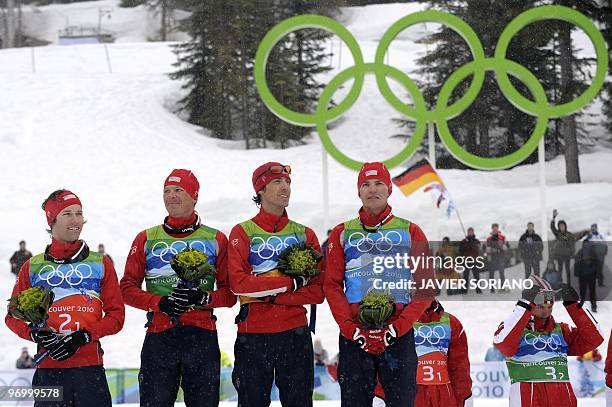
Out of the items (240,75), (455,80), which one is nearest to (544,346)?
(455,80)

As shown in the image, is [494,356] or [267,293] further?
[494,356]

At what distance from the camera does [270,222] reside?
5.14m

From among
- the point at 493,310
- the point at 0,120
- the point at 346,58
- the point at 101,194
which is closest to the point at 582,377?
the point at 493,310

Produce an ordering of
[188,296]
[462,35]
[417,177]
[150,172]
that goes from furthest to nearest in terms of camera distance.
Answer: [150,172] → [462,35] → [417,177] → [188,296]

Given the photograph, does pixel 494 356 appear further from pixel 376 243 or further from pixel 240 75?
pixel 240 75

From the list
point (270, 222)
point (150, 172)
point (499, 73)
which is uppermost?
point (499, 73)

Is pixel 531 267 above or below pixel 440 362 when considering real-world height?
below

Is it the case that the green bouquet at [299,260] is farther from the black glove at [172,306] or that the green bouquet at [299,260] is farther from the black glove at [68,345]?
the black glove at [68,345]

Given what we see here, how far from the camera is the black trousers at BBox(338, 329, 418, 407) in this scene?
4.77 m

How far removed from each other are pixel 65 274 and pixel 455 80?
13801mm

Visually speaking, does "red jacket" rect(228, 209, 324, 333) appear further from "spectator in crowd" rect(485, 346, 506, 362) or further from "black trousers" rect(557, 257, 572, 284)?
"black trousers" rect(557, 257, 572, 284)

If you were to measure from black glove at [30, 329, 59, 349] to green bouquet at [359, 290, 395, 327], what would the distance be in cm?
168

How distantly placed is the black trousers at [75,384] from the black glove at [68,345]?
0.16 meters

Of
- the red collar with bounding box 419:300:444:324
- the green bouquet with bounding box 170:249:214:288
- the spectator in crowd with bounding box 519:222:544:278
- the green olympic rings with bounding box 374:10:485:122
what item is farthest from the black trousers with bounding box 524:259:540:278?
the green bouquet with bounding box 170:249:214:288
